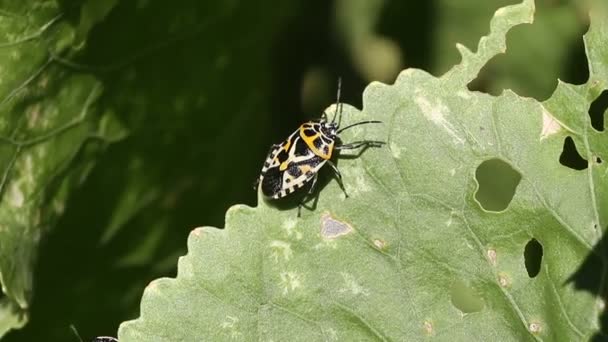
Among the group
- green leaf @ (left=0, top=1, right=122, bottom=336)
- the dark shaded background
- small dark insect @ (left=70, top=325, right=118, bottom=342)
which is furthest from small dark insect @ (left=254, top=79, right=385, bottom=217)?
small dark insect @ (left=70, top=325, right=118, bottom=342)

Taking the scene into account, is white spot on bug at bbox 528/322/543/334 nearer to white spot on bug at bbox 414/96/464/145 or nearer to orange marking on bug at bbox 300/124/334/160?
white spot on bug at bbox 414/96/464/145

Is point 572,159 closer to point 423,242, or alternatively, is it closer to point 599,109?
point 423,242

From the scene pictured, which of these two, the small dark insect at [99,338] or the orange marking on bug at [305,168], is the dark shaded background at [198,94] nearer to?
the small dark insect at [99,338]

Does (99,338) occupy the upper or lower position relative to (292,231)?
lower

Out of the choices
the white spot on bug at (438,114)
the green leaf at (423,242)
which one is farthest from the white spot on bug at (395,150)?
the white spot on bug at (438,114)

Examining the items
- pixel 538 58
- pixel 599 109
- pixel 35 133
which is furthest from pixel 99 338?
pixel 538 58

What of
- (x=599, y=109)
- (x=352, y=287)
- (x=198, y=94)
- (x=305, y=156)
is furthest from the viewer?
(x=198, y=94)
